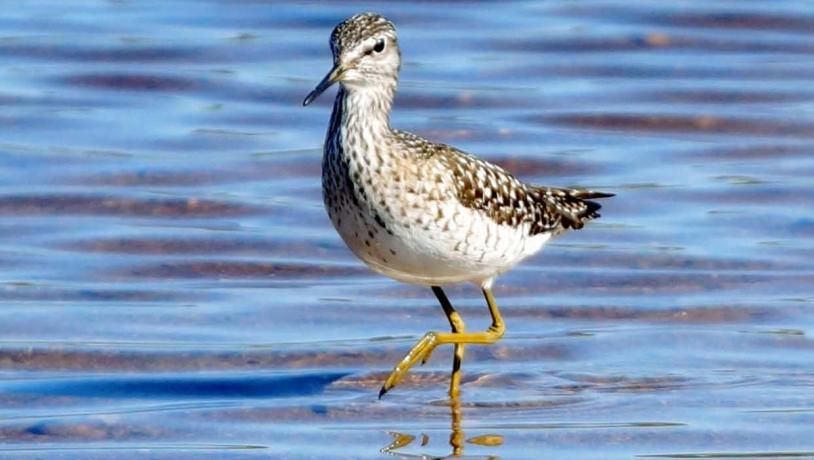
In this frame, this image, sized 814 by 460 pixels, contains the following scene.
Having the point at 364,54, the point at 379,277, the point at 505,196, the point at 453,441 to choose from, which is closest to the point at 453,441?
the point at 453,441

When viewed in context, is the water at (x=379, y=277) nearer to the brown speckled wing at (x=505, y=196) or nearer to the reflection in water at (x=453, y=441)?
the reflection in water at (x=453, y=441)

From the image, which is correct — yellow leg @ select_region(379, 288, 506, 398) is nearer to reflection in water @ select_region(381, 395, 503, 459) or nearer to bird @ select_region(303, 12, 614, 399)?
bird @ select_region(303, 12, 614, 399)

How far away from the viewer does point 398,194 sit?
9.01 meters

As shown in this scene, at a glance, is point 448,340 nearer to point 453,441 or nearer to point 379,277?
point 453,441

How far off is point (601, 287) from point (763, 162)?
3.03 metres

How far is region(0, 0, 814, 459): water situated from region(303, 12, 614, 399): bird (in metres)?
0.64

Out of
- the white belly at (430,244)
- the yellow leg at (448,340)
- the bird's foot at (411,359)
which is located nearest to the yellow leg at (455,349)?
the yellow leg at (448,340)

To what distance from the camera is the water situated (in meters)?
9.06

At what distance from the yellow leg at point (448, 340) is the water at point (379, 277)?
141 mm

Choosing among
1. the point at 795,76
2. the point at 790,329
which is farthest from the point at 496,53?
the point at 790,329

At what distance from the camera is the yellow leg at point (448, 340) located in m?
9.32

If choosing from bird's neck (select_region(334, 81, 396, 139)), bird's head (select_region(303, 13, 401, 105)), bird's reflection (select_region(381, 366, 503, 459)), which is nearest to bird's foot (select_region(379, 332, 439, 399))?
bird's reflection (select_region(381, 366, 503, 459))

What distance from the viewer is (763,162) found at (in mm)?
14055

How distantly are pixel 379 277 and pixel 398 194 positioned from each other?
2671 millimetres
